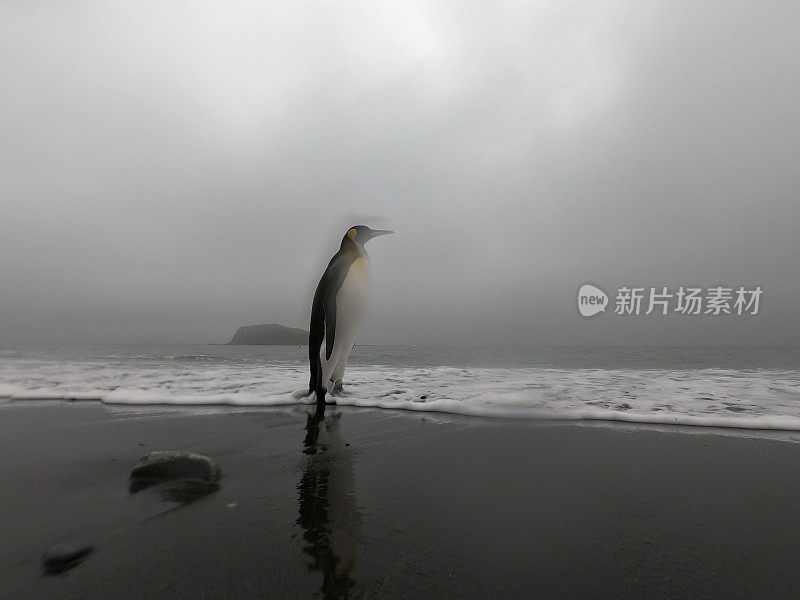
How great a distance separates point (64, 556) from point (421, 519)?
1422 millimetres

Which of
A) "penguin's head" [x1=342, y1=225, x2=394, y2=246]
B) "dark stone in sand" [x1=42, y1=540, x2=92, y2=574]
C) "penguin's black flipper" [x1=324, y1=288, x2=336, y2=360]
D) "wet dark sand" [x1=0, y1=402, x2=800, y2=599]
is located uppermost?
"penguin's head" [x1=342, y1=225, x2=394, y2=246]

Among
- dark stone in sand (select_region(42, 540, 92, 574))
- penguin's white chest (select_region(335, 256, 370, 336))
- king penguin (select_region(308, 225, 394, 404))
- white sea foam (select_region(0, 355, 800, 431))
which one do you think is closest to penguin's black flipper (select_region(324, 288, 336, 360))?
king penguin (select_region(308, 225, 394, 404))

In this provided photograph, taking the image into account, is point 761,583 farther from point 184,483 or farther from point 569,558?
point 184,483

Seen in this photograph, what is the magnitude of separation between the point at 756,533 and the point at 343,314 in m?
4.96

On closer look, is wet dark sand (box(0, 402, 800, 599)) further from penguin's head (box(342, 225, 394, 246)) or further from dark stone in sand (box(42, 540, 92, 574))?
penguin's head (box(342, 225, 394, 246))

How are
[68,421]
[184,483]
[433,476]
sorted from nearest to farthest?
[184,483] < [433,476] < [68,421]

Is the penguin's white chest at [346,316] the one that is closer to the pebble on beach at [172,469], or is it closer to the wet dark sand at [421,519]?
the wet dark sand at [421,519]

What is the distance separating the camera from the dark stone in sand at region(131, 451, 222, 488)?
2.23m

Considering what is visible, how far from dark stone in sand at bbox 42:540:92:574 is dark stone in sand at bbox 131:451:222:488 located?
719mm

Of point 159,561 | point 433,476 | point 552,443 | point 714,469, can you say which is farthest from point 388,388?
point 159,561

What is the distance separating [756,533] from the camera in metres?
1.65

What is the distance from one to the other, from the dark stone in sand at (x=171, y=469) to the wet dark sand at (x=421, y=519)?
0.30 feet

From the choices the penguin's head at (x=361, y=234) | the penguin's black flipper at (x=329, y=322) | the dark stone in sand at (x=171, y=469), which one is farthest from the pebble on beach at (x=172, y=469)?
the penguin's head at (x=361, y=234)

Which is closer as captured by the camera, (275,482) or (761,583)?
(761,583)
